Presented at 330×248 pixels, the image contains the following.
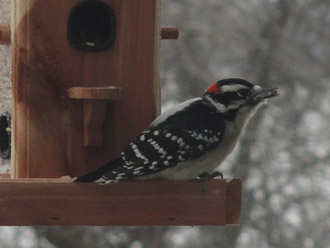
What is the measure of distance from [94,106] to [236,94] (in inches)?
23.7

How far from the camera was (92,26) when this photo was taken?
21.9 ft

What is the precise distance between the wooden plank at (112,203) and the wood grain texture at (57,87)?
0.44 m

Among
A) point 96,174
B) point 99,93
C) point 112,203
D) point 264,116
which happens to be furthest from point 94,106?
point 264,116

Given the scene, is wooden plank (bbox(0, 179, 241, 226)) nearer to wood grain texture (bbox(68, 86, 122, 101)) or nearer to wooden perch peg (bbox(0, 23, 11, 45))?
wood grain texture (bbox(68, 86, 122, 101))

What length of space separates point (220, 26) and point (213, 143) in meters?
11.2

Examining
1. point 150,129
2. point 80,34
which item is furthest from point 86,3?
point 150,129

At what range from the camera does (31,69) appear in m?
Result: 6.51

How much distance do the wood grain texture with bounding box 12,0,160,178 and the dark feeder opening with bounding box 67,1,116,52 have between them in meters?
0.02

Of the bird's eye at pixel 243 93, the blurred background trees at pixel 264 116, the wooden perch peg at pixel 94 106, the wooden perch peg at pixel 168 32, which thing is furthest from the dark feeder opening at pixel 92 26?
the blurred background trees at pixel 264 116

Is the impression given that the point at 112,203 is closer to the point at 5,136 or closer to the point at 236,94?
the point at 236,94

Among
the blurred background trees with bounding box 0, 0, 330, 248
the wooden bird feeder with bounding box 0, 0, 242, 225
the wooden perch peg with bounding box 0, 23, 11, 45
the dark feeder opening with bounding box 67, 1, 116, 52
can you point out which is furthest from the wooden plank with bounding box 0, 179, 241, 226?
the blurred background trees with bounding box 0, 0, 330, 248

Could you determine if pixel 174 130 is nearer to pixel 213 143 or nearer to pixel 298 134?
pixel 213 143

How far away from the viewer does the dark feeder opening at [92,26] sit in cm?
653

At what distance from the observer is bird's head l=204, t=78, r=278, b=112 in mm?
6324
